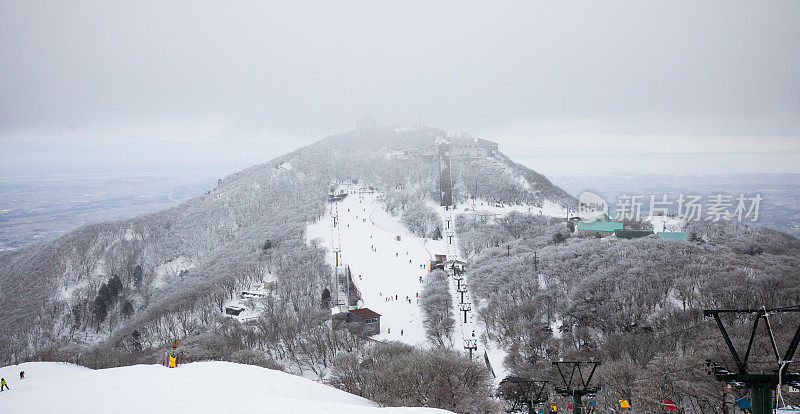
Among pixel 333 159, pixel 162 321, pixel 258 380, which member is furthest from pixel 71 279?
pixel 258 380

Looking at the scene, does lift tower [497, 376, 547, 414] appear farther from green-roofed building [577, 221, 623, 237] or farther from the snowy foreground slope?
green-roofed building [577, 221, 623, 237]

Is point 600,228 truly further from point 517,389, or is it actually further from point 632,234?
point 517,389

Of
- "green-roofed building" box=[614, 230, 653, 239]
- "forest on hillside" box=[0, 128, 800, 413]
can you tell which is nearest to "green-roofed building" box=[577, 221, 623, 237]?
"green-roofed building" box=[614, 230, 653, 239]

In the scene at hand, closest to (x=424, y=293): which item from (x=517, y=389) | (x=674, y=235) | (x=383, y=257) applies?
(x=383, y=257)

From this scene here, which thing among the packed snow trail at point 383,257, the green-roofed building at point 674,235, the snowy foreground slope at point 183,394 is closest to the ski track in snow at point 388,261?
the packed snow trail at point 383,257

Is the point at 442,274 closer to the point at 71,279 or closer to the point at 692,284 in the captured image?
the point at 692,284

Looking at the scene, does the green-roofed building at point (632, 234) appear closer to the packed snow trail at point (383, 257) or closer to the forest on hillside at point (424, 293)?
the forest on hillside at point (424, 293)

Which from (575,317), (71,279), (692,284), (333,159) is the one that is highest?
(333,159)
